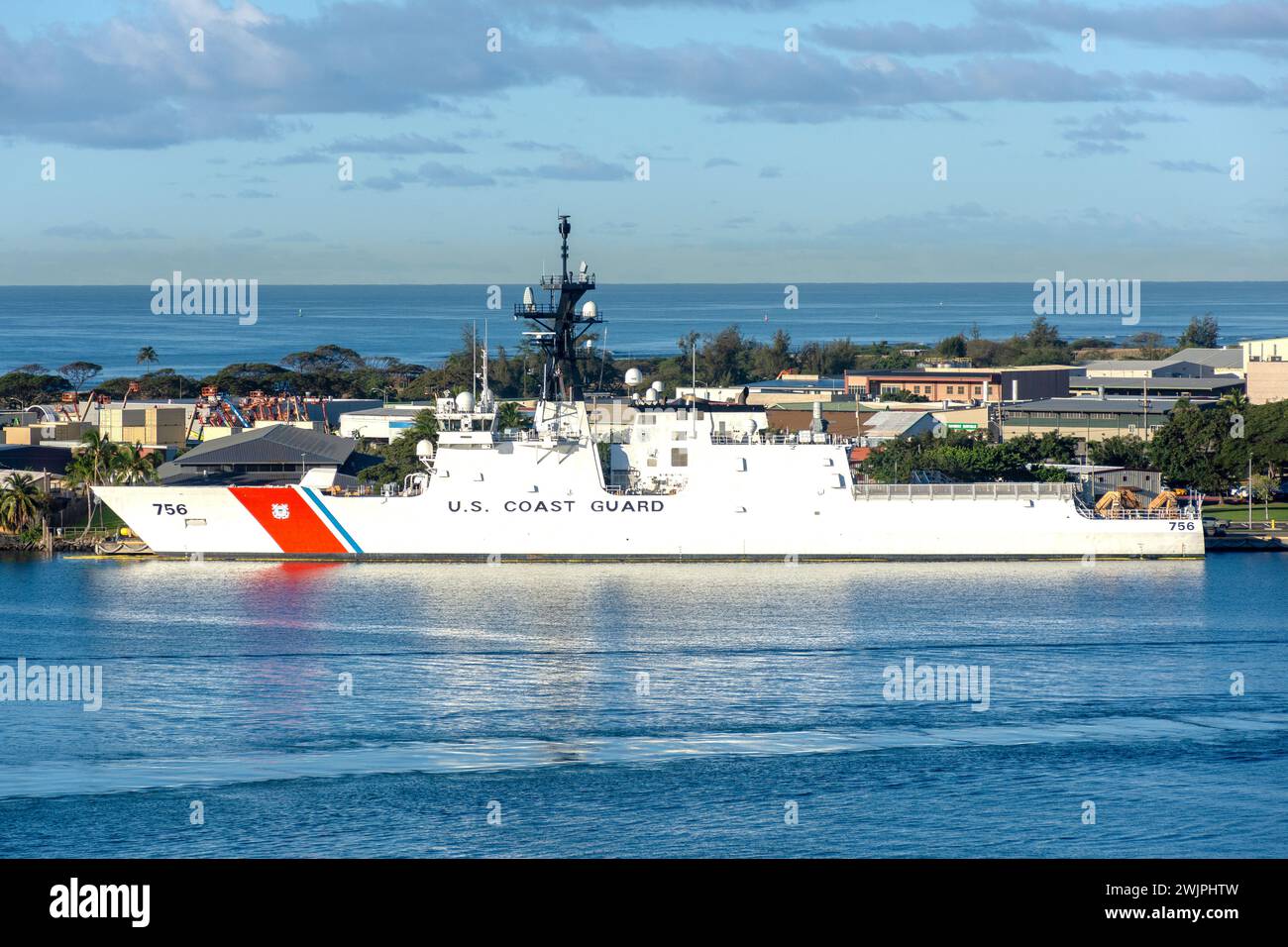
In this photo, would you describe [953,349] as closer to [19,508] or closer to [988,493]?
[988,493]

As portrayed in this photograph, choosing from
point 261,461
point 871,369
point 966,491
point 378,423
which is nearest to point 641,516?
point 966,491

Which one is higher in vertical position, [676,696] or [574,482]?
[574,482]

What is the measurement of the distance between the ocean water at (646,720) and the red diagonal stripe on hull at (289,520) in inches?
126

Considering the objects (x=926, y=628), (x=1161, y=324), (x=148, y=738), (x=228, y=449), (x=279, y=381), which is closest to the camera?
(x=148, y=738)

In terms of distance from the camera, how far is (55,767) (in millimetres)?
19281

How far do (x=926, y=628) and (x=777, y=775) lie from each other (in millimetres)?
9679

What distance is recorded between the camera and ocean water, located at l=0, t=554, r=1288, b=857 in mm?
17281

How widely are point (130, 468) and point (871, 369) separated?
168ft

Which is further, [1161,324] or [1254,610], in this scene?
[1161,324]

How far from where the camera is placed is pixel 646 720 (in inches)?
856

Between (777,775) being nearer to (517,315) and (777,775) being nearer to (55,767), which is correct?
(55,767)

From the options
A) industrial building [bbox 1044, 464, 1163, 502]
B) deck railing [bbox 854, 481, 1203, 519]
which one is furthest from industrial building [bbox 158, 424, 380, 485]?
industrial building [bbox 1044, 464, 1163, 502]
